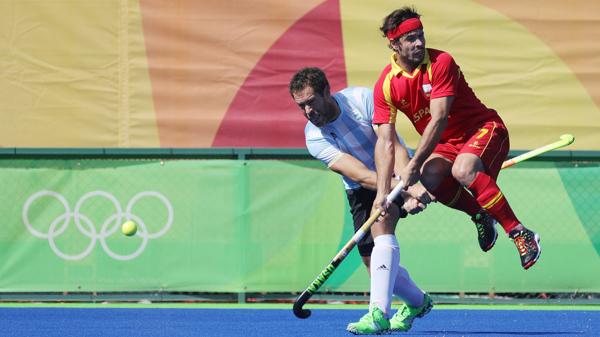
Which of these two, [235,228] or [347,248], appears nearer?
[347,248]

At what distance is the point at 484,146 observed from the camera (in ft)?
23.0

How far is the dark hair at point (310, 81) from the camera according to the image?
7047mm

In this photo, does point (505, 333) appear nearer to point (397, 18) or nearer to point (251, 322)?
point (251, 322)

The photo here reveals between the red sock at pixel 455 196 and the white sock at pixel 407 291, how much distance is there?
1.90ft

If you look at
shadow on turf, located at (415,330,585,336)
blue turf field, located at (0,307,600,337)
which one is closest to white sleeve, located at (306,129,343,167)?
blue turf field, located at (0,307,600,337)

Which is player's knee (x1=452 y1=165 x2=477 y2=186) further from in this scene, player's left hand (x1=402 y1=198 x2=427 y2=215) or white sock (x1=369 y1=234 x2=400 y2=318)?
white sock (x1=369 y1=234 x2=400 y2=318)

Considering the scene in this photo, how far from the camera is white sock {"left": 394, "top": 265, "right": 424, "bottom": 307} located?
298 inches

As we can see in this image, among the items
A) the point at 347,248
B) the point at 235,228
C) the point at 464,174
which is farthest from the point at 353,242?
the point at 235,228

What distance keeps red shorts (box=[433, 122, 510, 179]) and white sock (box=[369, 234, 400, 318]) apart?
0.66 metres

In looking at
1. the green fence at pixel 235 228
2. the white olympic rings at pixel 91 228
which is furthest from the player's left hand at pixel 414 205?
the white olympic rings at pixel 91 228

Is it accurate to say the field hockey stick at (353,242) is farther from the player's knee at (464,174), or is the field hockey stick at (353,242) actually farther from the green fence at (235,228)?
the green fence at (235,228)

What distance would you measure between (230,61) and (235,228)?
2.19 m

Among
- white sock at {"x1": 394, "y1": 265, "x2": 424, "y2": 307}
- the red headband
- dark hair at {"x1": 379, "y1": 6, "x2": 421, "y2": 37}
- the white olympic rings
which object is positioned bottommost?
white sock at {"x1": 394, "y1": 265, "x2": 424, "y2": 307}

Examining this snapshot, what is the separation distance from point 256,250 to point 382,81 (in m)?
3.73
